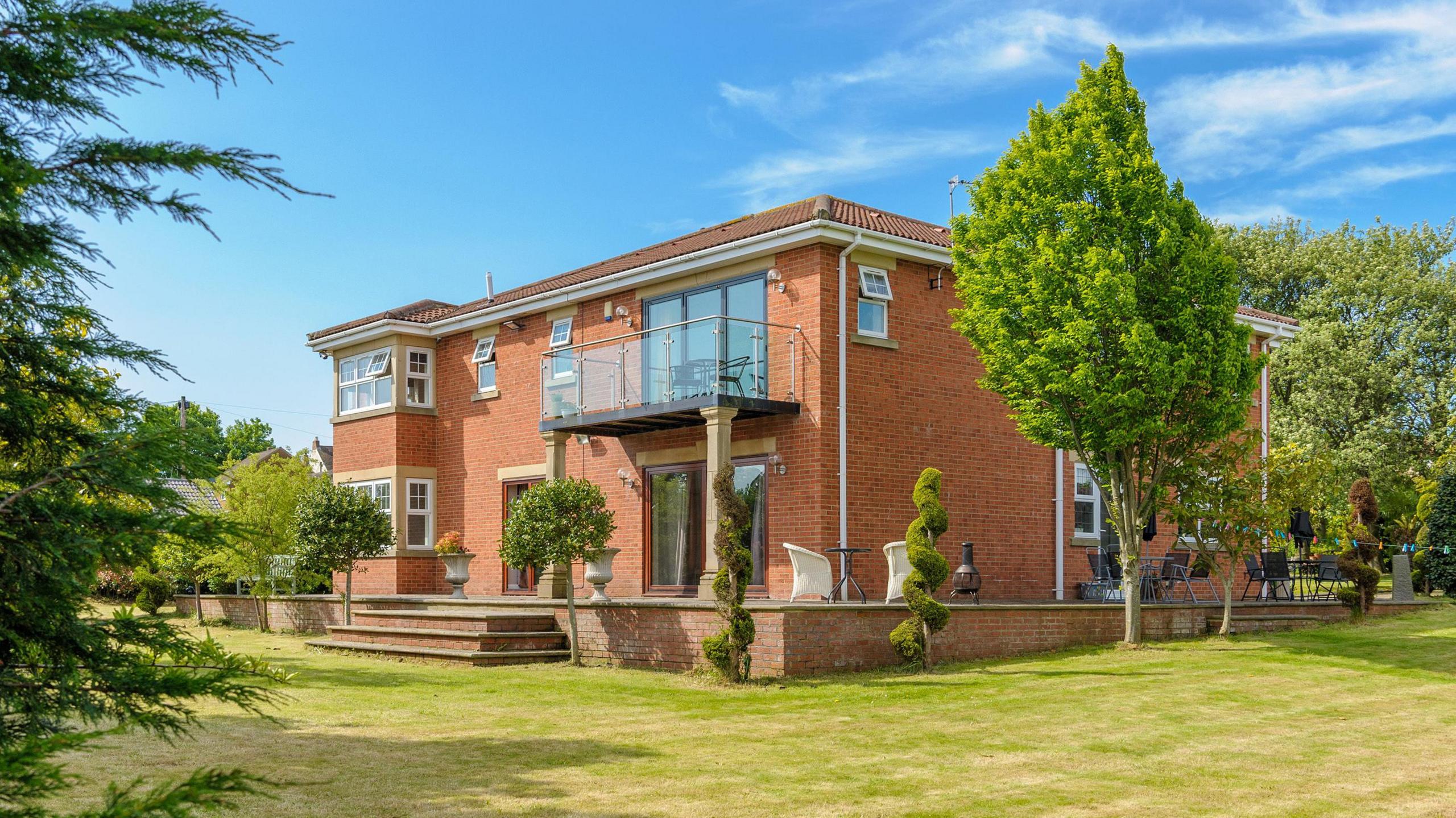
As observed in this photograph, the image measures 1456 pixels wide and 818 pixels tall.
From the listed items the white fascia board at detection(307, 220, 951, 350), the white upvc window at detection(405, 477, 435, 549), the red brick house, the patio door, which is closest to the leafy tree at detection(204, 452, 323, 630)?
the white upvc window at detection(405, 477, 435, 549)

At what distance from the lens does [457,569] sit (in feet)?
66.4

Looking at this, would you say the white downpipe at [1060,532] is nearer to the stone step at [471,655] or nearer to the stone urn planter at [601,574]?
the stone urn planter at [601,574]

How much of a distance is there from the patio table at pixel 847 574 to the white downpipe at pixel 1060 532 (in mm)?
4210

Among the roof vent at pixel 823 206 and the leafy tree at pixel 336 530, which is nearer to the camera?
the roof vent at pixel 823 206

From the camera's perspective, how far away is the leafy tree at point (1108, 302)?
15.1m

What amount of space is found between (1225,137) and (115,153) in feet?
92.5

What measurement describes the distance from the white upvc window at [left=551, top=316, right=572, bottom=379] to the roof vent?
492 cm

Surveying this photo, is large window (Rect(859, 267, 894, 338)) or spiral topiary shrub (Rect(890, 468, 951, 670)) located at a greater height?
large window (Rect(859, 267, 894, 338))

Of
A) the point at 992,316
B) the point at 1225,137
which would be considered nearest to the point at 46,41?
the point at 992,316

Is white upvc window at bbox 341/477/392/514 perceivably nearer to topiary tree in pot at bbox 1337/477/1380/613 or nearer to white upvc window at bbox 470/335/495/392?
white upvc window at bbox 470/335/495/392

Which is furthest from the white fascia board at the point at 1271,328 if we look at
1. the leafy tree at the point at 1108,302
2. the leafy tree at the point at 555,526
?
the leafy tree at the point at 555,526

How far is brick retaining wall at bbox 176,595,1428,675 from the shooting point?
13.5 meters

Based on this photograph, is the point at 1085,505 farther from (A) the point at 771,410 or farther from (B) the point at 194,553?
(B) the point at 194,553

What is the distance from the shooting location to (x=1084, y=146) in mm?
15719
